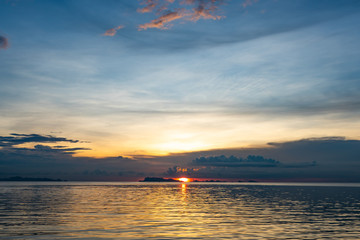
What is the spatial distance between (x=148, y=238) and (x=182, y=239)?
352 centimetres

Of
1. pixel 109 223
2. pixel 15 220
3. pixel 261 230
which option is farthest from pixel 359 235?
pixel 15 220

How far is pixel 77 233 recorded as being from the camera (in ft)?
124

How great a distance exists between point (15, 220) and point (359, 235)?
43812 millimetres

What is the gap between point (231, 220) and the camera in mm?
50312

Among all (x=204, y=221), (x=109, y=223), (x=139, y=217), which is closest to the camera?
(x=109, y=223)

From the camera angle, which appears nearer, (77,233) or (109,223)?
(77,233)

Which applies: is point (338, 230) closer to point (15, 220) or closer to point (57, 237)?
point (57, 237)

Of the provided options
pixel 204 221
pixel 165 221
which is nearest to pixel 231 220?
pixel 204 221

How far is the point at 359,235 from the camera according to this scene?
1496 inches

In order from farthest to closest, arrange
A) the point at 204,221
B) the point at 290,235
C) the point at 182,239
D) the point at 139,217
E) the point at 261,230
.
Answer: the point at 139,217 < the point at 204,221 < the point at 261,230 < the point at 290,235 < the point at 182,239

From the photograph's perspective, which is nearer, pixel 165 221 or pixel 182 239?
pixel 182 239

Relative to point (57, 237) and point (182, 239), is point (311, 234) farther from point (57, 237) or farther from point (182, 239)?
point (57, 237)

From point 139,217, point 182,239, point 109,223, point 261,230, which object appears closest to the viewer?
point 182,239

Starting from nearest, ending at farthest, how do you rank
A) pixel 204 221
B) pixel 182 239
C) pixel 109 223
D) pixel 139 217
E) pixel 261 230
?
pixel 182 239 < pixel 261 230 < pixel 109 223 < pixel 204 221 < pixel 139 217
